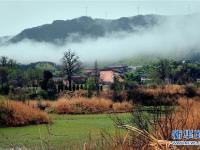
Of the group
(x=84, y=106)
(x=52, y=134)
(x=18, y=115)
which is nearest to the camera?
(x=52, y=134)

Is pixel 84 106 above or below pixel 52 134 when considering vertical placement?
below

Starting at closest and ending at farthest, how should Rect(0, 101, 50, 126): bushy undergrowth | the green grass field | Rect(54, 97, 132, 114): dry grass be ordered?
the green grass field
Rect(0, 101, 50, 126): bushy undergrowth
Rect(54, 97, 132, 114): dry grass

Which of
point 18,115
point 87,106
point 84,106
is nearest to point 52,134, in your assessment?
point 18,115

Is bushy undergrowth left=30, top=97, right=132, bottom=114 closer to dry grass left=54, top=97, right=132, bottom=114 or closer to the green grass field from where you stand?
dry grass left=54, top=97, right=132, bottom=114

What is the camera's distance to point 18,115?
17266mm

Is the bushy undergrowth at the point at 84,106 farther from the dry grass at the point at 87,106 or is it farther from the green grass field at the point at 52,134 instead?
the green grass field at the point at 52,134

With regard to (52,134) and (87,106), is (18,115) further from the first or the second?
(87,106)

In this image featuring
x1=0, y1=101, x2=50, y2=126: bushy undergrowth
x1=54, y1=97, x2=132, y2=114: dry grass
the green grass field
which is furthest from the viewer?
x1=54, y1=97, x2=132, y2=114: dry grass

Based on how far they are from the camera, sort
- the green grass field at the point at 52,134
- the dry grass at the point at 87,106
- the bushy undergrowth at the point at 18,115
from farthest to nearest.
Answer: the dry grass at the point at 87,106 → the bushy undergrowth at the point at 18,115 → the green grass field at the point at 52,134

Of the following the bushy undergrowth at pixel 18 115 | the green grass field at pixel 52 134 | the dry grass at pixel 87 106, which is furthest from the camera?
the dry grass at pixel 87 106

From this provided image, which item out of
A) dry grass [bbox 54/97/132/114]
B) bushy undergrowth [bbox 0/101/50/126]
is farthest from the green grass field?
dry grass [bbox 54/97/132/114]

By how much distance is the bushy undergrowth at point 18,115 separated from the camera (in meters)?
17.0

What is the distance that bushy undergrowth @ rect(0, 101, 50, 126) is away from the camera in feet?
55.7

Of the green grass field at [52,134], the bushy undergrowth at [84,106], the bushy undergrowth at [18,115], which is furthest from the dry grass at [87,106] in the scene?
the green grass field at [52,134]
